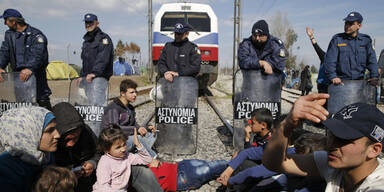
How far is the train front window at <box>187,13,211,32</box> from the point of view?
11.6m

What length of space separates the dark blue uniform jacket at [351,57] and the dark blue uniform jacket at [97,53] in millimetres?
3829

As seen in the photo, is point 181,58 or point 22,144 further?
point 181,58

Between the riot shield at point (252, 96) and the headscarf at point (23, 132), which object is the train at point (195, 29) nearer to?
the riot shield at point (252, 96)

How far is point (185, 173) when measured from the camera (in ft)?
10.2

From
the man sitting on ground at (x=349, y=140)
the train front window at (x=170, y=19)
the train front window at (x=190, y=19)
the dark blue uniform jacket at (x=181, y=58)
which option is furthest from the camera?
the train front window at (x=190, y=19)

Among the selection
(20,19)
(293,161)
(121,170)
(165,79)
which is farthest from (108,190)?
(20,19)

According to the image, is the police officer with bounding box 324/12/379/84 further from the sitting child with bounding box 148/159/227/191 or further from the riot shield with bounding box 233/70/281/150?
the sitting child with bounding box 148/159/227/191

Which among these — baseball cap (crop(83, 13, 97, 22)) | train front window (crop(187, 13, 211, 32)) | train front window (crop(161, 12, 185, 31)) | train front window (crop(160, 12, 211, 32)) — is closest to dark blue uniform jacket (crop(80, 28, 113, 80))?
baseball cap (crop(83, 13, 97, 22))

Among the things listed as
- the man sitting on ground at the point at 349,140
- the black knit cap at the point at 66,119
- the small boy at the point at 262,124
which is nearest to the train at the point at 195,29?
the small boy at the point at 262,124

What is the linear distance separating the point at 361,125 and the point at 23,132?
6.74 feet

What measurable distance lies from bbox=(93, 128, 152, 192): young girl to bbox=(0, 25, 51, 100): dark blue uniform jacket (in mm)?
2954

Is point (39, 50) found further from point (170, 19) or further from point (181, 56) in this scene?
point (170, 19)

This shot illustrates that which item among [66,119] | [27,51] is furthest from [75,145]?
[27,51]

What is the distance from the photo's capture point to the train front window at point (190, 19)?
11500mm
